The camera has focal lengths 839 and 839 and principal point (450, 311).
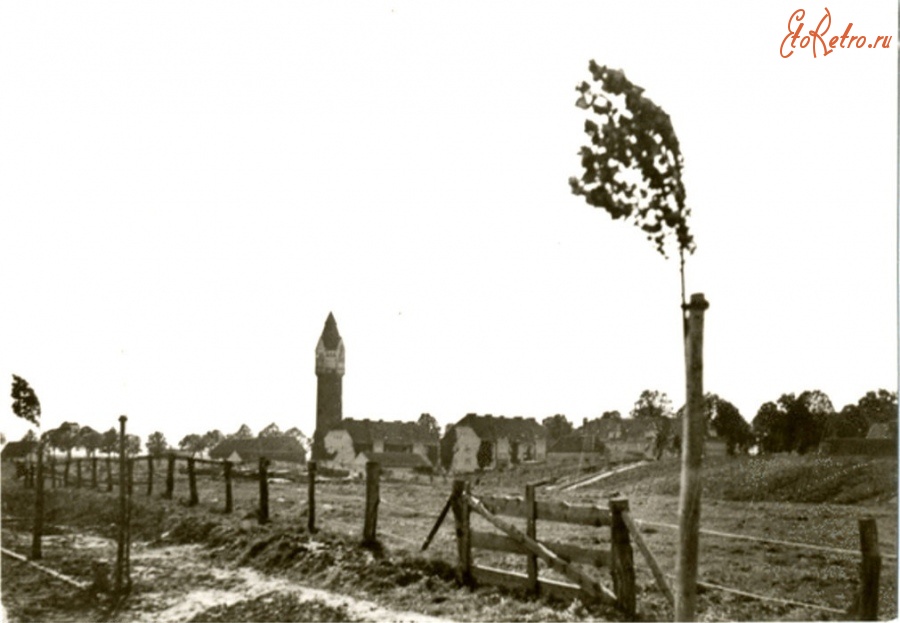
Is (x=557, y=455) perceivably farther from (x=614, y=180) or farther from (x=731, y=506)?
(x=614, y=180)

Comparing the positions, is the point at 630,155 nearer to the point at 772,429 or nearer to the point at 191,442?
the point at 772,429

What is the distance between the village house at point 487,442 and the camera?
3462 inches

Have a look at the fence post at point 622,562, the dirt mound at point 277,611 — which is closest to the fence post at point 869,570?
the fence post at point 622,562

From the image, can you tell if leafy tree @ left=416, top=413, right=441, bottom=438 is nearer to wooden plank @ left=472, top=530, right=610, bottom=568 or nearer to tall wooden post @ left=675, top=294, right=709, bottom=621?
wooden plank @ left=472, top=530, right=610, bottom=568

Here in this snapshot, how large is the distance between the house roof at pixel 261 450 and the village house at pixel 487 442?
993 inches

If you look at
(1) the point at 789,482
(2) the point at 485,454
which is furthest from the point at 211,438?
(1) the point at 789,482

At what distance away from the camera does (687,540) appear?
17.0 ft

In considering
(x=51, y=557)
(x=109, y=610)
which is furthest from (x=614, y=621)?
(x=51, y=557)

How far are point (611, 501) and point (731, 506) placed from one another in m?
20.1

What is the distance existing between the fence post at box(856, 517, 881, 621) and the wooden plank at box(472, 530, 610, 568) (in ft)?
8.16

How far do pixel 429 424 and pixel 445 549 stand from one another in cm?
8501

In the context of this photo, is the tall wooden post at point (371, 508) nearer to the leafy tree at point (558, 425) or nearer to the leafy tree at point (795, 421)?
the leafy tree at point (795, 421)

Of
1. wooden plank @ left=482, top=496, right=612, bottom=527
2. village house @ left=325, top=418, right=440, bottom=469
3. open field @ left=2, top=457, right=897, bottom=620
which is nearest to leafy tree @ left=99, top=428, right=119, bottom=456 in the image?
open field @ left=2, top=457, right=897, bottom=620

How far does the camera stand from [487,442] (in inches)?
3499
